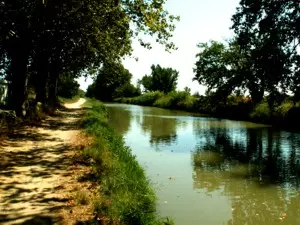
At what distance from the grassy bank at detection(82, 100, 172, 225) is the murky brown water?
85cm

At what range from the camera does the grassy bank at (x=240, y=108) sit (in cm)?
3412

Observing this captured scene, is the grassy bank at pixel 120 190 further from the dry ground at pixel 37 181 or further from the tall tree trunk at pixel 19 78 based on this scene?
the tall tree trunk at pixel 19 78

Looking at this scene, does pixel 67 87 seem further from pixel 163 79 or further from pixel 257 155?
pixel 257 155

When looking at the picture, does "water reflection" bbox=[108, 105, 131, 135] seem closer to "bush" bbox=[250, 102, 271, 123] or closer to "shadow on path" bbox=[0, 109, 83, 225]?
"shadow on path" bbox=[0, 109, 83, 225]

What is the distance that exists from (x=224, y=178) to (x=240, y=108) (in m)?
→ 34.2

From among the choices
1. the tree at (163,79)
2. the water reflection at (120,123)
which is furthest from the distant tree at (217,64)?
the tree at (163,79)

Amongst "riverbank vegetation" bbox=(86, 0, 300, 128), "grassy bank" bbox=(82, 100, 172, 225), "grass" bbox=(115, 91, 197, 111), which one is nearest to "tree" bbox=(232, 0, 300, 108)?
"riverbank vegetation" bbox=(86, 0, 300, 128)

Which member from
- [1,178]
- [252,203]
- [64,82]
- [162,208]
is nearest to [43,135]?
[1,178]

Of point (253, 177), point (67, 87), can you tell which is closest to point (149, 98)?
point (67, 87)

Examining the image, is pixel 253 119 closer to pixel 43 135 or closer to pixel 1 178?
pixel 43 135

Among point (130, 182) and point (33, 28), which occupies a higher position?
point (33, 28)

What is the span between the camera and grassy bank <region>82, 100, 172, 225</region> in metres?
7.32

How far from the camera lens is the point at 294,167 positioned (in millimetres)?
15836

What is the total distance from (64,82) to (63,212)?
231ft
